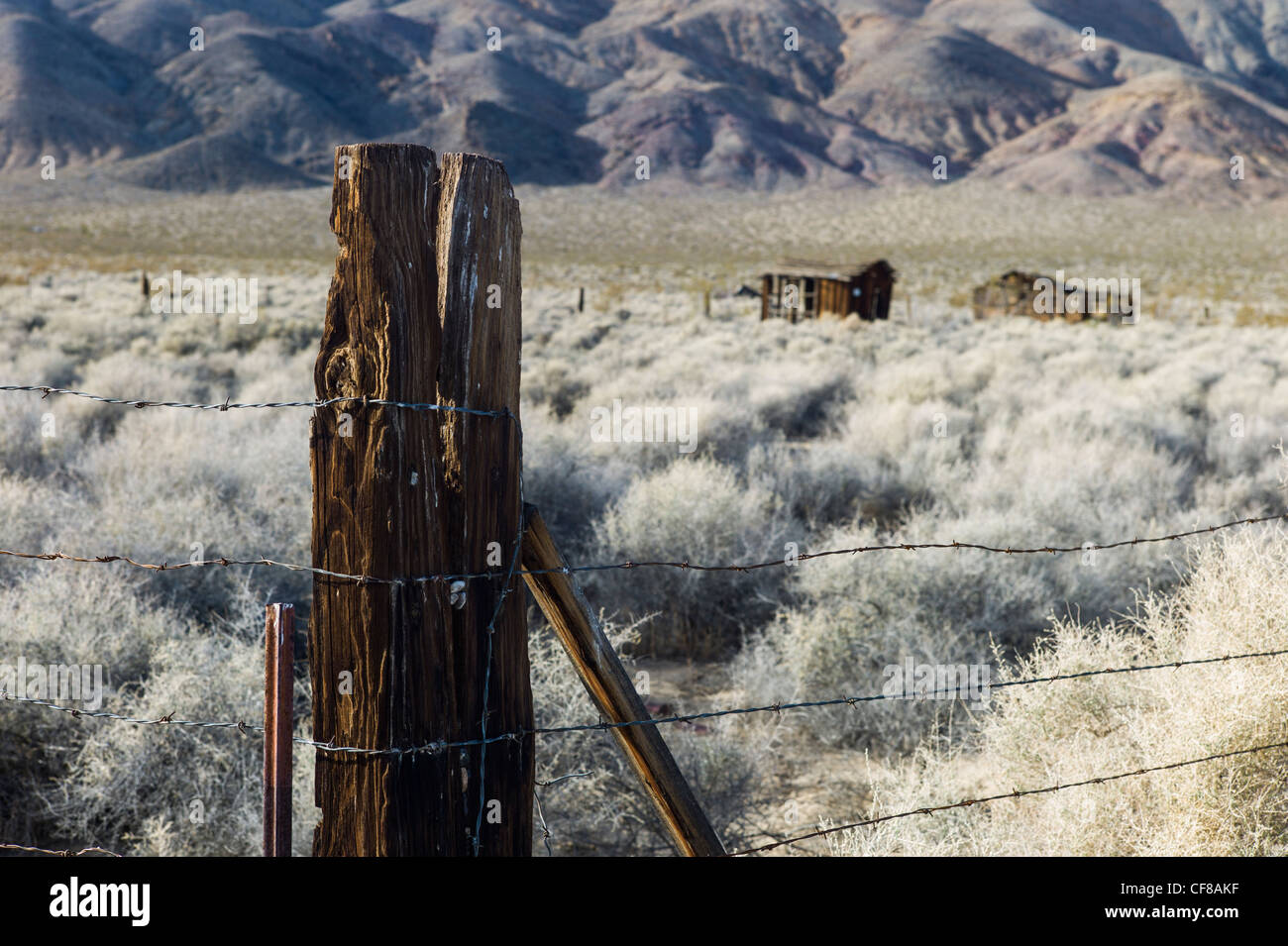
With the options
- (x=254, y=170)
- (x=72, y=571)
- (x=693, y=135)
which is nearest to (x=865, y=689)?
(x=72, y=571)

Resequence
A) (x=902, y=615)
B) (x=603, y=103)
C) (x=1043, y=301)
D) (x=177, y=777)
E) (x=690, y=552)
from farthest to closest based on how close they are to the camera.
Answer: (x=603, y=103) → (x=1043, y=301) → (x=690, y=552) → (x=902, y=615) → (x=177, y=777)

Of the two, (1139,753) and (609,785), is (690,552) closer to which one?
(609,785)

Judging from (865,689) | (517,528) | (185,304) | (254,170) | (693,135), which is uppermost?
(693,135)

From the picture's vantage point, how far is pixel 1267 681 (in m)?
3.34

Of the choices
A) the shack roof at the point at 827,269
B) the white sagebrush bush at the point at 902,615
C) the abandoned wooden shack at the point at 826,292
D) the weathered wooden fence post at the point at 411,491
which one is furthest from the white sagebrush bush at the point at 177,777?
the shack roof at the point at 827,269

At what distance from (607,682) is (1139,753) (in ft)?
7.84

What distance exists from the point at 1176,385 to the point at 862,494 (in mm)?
6748

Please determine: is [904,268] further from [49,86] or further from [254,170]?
[49,86]

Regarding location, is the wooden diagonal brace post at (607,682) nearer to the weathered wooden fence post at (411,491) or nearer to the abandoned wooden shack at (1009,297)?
the weathered wooden fence post at (411,491)

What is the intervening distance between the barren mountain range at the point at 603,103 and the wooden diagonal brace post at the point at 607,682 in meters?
119

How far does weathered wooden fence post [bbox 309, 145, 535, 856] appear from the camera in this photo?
6.31ft

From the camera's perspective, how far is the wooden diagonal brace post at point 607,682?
2174mm

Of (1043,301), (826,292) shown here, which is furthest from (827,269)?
(1043,301)

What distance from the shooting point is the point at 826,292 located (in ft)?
82.8
